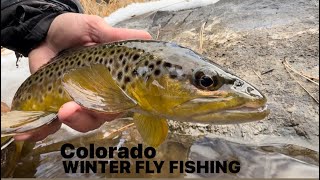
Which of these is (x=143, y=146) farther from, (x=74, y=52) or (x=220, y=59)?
(x=220, y=59)

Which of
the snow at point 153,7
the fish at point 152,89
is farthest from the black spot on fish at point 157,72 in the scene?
the snow at point 153,7

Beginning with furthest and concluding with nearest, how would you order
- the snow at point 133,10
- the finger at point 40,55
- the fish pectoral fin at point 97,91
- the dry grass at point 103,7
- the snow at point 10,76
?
the dry grass at point 103,7 → the snow at point 133,10 → the snow at point 10,76 → the finger at point 40,55 → the fish pectoral fin at point 97,91

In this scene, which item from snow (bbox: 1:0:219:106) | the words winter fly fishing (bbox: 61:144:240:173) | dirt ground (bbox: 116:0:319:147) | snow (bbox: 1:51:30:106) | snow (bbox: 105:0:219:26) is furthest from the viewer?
snow (bbox: 105:0:219:26)

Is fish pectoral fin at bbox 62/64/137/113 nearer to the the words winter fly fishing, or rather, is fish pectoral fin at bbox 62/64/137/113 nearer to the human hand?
the human hand

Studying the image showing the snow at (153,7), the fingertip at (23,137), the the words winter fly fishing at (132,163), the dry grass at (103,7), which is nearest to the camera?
the the words winter fly fishing at (132,163)

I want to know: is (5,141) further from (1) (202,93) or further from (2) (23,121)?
(1) (202,93)

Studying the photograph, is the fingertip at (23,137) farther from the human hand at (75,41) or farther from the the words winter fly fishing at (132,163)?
the the words winter fly fishing at (132,163)

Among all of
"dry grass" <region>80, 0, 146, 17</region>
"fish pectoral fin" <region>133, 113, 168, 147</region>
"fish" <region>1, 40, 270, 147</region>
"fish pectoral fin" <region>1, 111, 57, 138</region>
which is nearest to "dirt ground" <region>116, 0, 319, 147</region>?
"fish pectoral fin" <region>133, 113, 168, 147</region>

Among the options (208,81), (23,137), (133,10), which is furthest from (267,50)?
(133,10)

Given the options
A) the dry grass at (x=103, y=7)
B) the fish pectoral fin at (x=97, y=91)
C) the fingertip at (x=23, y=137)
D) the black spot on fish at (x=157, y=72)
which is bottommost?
the fingertip at (x=23, y=137)
